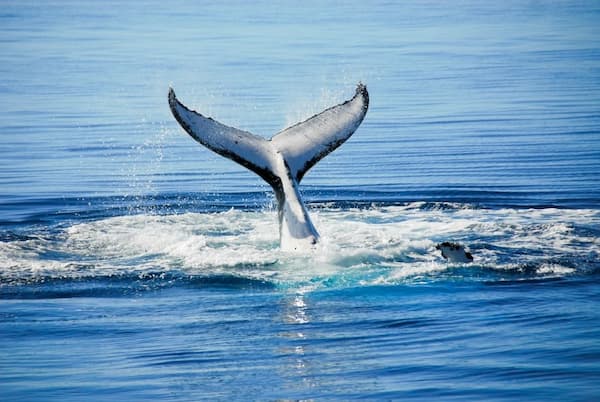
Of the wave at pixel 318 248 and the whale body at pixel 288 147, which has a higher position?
the whale body at pixel 288 147

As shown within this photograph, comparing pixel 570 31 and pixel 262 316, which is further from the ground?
pixel 570 31

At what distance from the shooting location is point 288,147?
12992 mm

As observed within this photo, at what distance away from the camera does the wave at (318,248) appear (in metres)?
11.8

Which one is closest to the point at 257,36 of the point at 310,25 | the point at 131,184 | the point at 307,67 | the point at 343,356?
the point at 310,25

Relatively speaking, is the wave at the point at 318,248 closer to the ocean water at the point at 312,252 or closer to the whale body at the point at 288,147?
the ocean water at the point at 312,252

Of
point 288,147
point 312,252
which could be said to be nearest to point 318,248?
point 312,252

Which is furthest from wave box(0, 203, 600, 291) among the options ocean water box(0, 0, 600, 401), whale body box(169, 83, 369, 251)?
whale body box(169, 83, 369, 251)

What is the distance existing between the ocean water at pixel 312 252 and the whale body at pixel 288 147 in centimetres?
36

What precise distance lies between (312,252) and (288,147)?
141 centimetres

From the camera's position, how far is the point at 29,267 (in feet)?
40.5

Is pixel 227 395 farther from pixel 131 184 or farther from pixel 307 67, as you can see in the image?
pixel 307 67

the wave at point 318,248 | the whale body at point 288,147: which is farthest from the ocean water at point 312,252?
the whale body at point 288,147

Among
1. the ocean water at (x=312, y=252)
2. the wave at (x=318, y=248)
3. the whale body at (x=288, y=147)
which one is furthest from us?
the whale body at (x=288, y=147)

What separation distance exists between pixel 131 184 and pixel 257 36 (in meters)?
34.3
